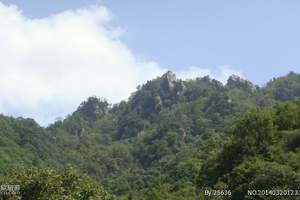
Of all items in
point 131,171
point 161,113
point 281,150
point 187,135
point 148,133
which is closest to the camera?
point 281,150

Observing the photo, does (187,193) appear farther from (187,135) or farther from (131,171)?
(187,135)

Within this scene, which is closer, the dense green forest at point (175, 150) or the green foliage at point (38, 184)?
the green foliage at point (38, 184)

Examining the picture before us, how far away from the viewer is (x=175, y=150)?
14700 centimetres

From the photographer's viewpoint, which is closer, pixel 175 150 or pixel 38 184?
pixel 38 184

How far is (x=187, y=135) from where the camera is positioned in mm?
159125

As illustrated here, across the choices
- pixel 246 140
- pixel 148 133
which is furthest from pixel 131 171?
pixel 246 140

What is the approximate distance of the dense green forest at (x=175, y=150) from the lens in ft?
134

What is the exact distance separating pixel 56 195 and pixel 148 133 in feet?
444

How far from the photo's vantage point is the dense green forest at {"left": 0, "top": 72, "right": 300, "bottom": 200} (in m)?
40.9

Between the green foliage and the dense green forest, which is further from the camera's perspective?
the dense green forest

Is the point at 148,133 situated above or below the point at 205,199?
above

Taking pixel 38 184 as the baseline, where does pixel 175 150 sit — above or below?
above

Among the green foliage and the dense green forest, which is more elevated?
the dense green forest

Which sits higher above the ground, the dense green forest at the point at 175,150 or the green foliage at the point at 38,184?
the dense green forest at the point at 175,150
